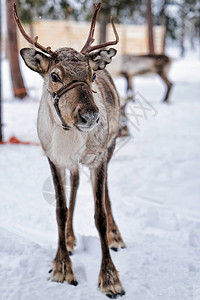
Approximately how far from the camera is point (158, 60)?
10336 millimetres

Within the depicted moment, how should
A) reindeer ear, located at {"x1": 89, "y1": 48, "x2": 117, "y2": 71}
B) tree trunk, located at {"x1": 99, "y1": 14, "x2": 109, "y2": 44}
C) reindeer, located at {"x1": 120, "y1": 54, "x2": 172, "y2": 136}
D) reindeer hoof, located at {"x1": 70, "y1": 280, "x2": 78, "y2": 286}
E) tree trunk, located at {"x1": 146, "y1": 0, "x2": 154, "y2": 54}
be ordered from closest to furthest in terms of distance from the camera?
reindeer ear, located at {"x1": 89, "y1": 48, "x2": 117, "y2": 71} < reindeer hoof, located at {"x1": 70, "y1": 280, "x2": 78, "y2": 286} < reindeer, located at {"x1": 120, "y1": 54, "x2": 172, "y2": 136} < tree trunk, located at {"x1": 99, "y1": 14, "x2": 109, "y2": 44} < tree trunk, located at {"x1": 146, "y1": 0, "x2": 154, "y2": 54}

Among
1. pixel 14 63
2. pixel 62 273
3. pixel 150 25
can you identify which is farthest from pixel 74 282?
pixel 150 25

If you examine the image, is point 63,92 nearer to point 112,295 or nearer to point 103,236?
point 103,236

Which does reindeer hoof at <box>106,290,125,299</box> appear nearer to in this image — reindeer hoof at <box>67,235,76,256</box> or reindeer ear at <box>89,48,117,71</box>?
reindeer hoof at <box>67,235,76,256</box>

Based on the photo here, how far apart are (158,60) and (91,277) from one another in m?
8.71

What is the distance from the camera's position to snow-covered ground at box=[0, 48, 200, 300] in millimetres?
2541

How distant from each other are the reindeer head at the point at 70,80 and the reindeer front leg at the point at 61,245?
57cm

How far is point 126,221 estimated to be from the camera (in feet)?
11.9

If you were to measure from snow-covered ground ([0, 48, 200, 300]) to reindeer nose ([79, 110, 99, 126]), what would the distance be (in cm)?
125

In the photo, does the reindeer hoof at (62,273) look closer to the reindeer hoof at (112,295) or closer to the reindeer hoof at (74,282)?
the reindeer hoof at (74,282)

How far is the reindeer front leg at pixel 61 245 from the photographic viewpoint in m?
2.62

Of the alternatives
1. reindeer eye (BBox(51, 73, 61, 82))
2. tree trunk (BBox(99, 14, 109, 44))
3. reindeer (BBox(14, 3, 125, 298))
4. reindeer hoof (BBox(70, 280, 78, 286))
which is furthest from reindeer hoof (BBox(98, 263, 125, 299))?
tree trunk (BBox(99, 14, 109, 44))

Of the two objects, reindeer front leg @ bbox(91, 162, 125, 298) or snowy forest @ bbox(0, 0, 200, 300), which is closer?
snowy forest @ bbox(0, 0, 200, 300)

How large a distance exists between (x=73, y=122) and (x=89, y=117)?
16cm
